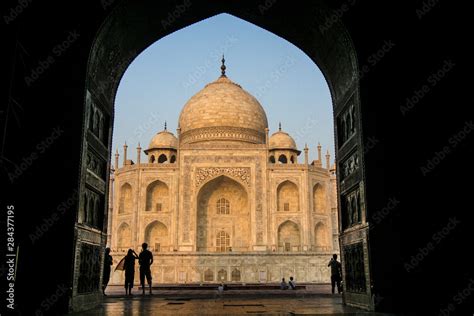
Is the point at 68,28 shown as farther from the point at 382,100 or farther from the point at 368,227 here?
the point at 368,227

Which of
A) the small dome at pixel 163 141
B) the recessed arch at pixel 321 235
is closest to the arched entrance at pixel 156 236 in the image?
the small dome at pixel 163 141

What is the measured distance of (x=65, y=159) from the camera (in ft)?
18.2

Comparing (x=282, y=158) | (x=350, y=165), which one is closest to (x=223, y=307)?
(x=350, y=165)

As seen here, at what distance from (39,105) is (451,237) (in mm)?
5133

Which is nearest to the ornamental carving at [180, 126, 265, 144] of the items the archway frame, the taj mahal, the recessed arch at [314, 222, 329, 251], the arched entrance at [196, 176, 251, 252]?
the taj mahal

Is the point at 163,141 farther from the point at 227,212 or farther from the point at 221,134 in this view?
the point at 227,212

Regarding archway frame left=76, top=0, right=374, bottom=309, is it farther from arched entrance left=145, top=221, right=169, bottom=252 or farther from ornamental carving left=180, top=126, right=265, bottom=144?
ornamental carving left=180, top=126, right=265, bottom=144

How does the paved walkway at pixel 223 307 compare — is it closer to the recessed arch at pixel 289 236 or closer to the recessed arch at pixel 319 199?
the recessed arch at pixel 289 236

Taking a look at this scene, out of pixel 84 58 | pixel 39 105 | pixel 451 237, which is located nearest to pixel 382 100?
pixel 451 237

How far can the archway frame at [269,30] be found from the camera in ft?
19.9

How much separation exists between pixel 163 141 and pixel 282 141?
8434 millimetres

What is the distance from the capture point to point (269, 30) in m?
7.76

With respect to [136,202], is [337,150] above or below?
→ below

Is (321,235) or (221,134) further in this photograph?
(221,134)
